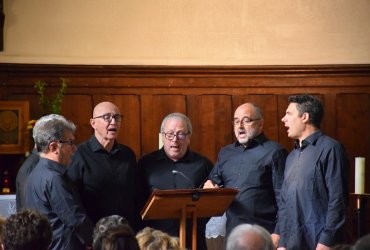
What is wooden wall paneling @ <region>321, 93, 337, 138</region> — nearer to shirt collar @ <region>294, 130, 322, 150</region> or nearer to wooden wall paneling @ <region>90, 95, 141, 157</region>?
wooden wall paneling @ <region>90, 95, 141, 157</region>

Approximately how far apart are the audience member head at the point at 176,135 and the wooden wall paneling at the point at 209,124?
2629mm

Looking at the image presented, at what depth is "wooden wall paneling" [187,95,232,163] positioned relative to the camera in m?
8.30

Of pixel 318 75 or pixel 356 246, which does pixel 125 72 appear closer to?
pixel 318 75

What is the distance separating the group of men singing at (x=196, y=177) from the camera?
191 inches

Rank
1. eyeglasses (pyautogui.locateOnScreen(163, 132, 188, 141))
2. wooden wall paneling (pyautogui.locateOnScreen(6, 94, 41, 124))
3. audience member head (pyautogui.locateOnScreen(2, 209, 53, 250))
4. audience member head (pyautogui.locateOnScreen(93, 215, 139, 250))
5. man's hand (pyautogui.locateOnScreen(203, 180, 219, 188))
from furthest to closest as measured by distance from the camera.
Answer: wooden wall paneling (pyautogui.locateOnScreen(6, 94, 41, 124)) → eyeglasses (pyautogui.locateOnScreen(163, 132, 188, 141)) → man's hand (pyautogui.locateOnScreen(203, 180, 219, 188)) → audience member head (pyautogui.locateOnScreen(2, 209, 53, 250)) → audience member head (pyautogui.locateOnScreen(93, 215, 139, 250))

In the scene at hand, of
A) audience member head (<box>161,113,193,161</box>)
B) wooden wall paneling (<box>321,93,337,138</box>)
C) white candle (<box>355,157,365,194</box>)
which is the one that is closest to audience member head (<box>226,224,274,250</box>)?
audience member head (<box>161,113,193,161</box>)

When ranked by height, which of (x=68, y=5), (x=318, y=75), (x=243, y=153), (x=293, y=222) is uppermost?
(x=68, y=5)

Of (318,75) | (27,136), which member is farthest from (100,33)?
(318,75)

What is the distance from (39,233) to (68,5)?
5135 millimetres

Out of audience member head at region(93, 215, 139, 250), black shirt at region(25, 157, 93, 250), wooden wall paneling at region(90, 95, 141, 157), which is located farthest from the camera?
wooden wall paneling at region(90, 95, 141, 157)

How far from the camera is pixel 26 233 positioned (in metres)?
3.32

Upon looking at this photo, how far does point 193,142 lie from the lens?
8305 millimetres

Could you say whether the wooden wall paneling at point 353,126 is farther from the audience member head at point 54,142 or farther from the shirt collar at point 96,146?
the audience member head at point 54,142

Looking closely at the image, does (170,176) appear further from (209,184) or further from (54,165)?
(54,165)
